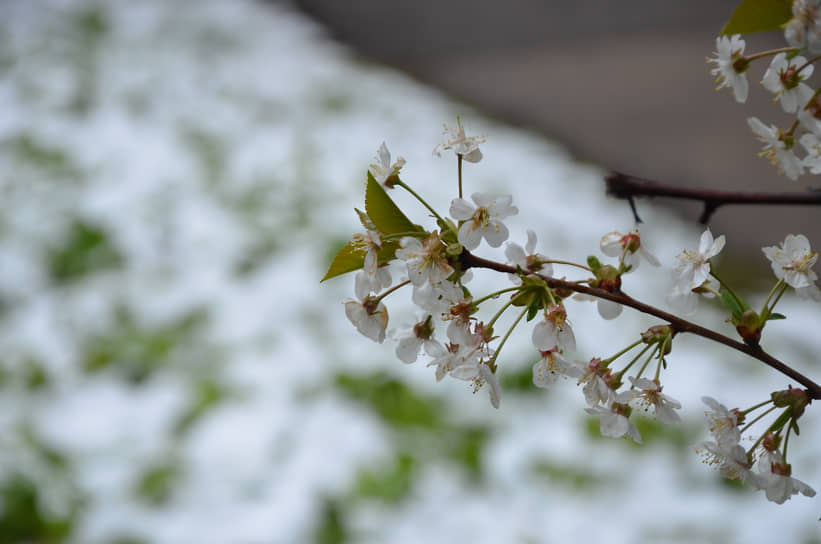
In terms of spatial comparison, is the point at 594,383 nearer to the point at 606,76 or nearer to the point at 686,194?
the point at 686,194

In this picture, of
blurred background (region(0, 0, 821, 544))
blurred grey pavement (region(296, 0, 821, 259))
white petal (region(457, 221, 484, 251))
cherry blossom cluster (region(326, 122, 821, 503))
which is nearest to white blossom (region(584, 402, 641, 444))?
cherry blossom cluster (region(326, 122, 821, 503))

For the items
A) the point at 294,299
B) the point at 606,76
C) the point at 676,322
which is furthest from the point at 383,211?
the point at 606,76

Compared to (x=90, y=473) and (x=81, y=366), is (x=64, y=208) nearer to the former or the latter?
(x=81, y=366)

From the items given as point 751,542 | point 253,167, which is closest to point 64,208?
point 253,167

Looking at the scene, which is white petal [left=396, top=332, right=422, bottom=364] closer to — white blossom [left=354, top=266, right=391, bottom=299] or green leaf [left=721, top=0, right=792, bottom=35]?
white blossom [left=354, top=266, right=391, bottom=299]

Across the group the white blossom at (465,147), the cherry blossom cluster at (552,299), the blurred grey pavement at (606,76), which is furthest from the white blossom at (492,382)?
the blurred grey pavement at (606,76)

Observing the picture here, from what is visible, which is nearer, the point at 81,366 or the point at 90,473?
the point at 90,473
